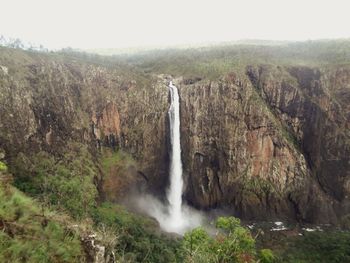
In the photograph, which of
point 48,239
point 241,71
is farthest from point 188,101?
point 48,239

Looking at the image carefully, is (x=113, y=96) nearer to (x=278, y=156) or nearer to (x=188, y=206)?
(x=188, y=206)

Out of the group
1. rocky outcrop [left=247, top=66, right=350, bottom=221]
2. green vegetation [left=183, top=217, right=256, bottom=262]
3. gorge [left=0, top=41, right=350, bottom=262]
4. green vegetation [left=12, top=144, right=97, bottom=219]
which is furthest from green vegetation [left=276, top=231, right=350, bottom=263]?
green vegetation [left=12, top=144, right=97, bottom=219]

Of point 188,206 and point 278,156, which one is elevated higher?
point 278,156

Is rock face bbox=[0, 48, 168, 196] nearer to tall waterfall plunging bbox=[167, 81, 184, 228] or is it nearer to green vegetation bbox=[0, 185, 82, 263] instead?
tall waterfall plunging bbox=[167, 81, 184, 228]

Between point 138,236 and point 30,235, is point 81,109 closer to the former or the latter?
point 138,236

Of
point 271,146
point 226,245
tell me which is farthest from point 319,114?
point 226,245

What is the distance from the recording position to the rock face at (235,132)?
36.1 metres

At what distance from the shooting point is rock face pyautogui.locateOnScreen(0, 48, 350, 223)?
118 ft

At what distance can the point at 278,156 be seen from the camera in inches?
1473

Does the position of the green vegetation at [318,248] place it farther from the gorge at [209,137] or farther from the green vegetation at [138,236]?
the green vegetation at [138,236]

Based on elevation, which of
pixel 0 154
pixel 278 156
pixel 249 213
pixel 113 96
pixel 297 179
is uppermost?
pixel 113 96

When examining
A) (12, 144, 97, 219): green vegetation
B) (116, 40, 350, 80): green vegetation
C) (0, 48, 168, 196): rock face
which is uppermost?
(116, 40, 350, 80): green vegetation

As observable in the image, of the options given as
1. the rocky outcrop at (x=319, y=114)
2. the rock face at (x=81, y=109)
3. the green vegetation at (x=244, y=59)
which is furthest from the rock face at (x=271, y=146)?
the rock face at (x=81, y=109)

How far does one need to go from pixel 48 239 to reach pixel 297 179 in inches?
1333
